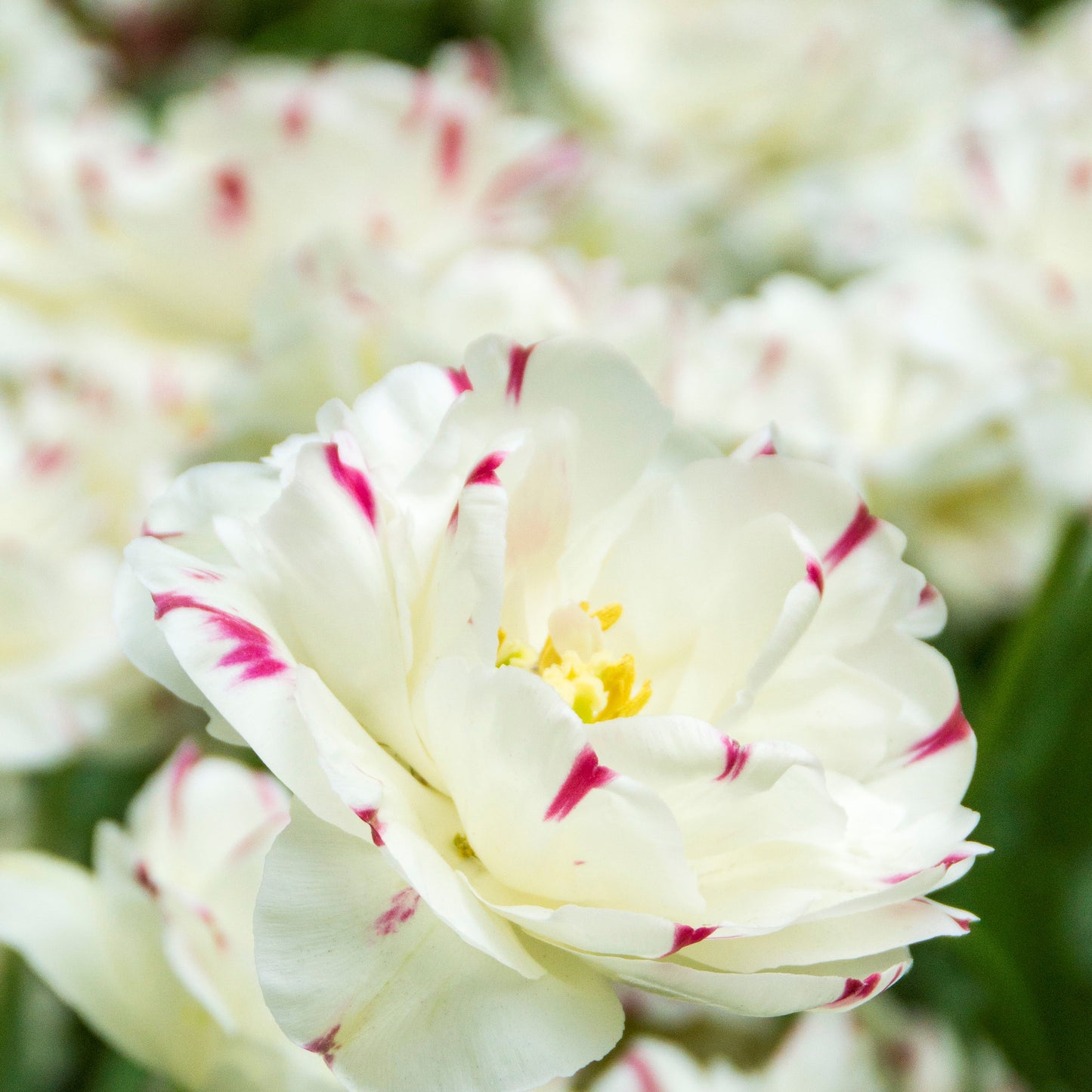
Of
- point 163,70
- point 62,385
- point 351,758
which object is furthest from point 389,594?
point 163,70

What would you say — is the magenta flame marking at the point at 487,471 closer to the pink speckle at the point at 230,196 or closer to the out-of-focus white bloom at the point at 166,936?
the out-of-focus white bloom at the point at 166,936

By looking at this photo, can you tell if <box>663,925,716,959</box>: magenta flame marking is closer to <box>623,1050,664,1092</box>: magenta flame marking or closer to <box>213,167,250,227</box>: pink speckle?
<box>623,1050,664,1092</box>: magenta flame marking

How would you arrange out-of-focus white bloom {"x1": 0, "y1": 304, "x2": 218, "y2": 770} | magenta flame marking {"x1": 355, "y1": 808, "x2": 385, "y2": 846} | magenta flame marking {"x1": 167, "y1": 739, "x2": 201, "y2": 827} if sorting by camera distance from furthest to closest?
1. out-of-focus white bloom {"x1": 0, "y1": 304, "x2": 218, "y2": 770}
2. magenta flame marking {"x1": 167, "y1": 739, "x2": 201, "y2": 827}
3. magenta flame marking {"x1": 355, "y1": 808, "x2": 385, "y2": 846}

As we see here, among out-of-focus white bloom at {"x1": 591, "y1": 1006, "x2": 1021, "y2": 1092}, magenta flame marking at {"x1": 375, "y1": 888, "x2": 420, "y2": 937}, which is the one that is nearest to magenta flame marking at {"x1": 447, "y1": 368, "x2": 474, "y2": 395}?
magenta flame marking at {"x1": 375, "y1": 888, "x2": 420, "y2": 937}

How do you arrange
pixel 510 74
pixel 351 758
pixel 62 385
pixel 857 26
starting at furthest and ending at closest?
pixel 510 74 < pixel 857 26 < pixel 62 385 < pixel 351 758

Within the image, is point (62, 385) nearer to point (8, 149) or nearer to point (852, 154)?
point (8, 149)

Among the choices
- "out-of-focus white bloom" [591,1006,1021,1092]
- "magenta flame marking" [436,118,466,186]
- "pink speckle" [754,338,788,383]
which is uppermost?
"magenta flame marking" [436,118,466,186]
